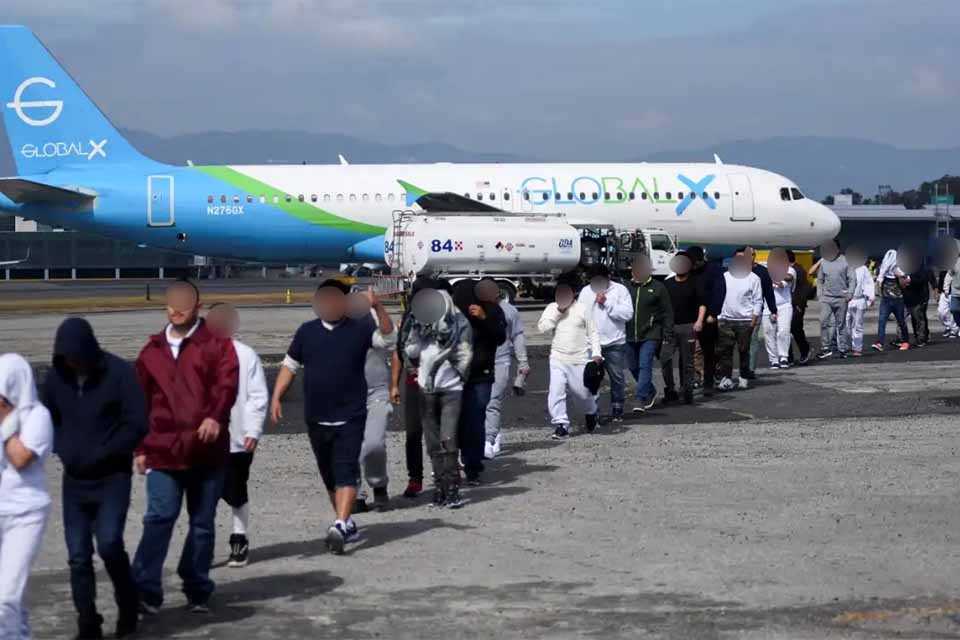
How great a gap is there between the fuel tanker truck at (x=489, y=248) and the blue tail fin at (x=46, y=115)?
10.5 metres

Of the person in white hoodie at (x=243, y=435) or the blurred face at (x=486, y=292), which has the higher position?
the blurred face at (x=486, y=292)

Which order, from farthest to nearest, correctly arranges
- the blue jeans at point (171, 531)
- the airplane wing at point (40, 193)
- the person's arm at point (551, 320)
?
the airplane wing at point (40, 193) < the person's arm at point (551, 320) < the blue jeans at point (171, 531)

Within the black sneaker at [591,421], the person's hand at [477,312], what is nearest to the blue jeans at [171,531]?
A: the person's hand at [477,312]

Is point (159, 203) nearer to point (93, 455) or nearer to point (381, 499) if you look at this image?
point (381, 499)

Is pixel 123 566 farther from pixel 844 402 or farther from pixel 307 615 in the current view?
pixel 844 402

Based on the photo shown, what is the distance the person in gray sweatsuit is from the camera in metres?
23.0

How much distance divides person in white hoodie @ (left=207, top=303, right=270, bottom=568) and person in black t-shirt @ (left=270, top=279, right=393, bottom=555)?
0.53 metres

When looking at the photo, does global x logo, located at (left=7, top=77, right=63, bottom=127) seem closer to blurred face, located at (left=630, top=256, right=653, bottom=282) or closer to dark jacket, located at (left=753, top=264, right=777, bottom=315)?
dark jacket, located at (left=753, top=264, right=777, bottom=315)

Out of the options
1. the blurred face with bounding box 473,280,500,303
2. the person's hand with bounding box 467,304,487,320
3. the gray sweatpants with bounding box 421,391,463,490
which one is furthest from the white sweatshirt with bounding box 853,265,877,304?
the gray sweatpants with bounding box 421,391,463,490

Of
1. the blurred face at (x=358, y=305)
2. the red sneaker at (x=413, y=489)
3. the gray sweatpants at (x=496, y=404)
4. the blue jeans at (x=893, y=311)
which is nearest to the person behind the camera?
the blurred face at (x=358, y=305)

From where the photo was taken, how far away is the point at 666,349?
1783cm

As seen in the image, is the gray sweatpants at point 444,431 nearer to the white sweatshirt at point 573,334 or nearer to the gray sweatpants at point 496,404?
the gray sweatpants at point 496,404

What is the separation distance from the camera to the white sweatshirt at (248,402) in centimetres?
915

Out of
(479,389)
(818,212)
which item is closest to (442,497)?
(479,389)
